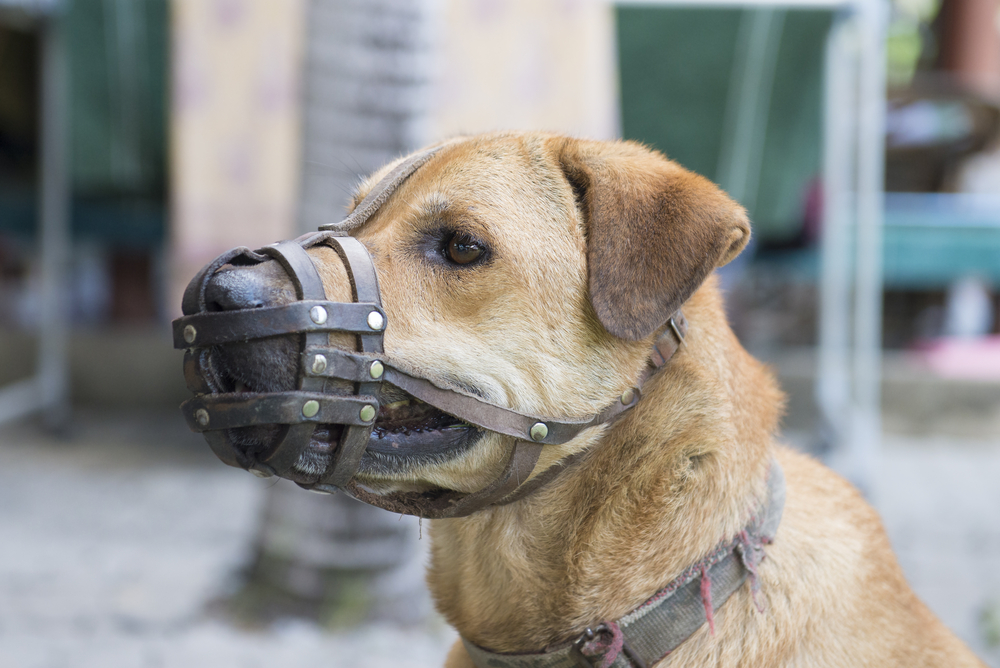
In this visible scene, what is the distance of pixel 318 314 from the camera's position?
142 cm

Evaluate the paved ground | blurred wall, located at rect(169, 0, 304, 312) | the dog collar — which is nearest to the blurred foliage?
the paved ground

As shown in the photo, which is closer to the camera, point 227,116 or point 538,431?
point 538,431

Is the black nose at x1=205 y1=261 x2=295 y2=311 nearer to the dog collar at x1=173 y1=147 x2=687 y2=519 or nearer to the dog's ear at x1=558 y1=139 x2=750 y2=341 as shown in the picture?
the dog collar at x1=173 y1=147 x2=687 y2=519

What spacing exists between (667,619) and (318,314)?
906mm

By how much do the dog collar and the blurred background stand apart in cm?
150

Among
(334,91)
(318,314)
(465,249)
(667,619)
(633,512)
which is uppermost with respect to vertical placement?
(334,91)

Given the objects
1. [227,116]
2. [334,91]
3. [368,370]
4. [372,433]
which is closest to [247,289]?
[368,370]

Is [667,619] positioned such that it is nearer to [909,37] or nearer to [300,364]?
[300,364]

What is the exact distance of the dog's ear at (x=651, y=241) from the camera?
1569mm

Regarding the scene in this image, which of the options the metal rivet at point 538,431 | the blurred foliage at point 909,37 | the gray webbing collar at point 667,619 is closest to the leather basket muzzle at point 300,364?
the metal rivet at point 538,431

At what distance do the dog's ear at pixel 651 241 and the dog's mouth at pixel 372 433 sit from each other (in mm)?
402

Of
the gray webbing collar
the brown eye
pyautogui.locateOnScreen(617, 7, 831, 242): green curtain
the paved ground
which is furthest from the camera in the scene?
pyautogui.locateOnScreen(617, 7, 831, 242): green curtain

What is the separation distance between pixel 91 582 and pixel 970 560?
460cm

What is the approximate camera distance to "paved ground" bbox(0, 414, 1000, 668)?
3.29 meters
